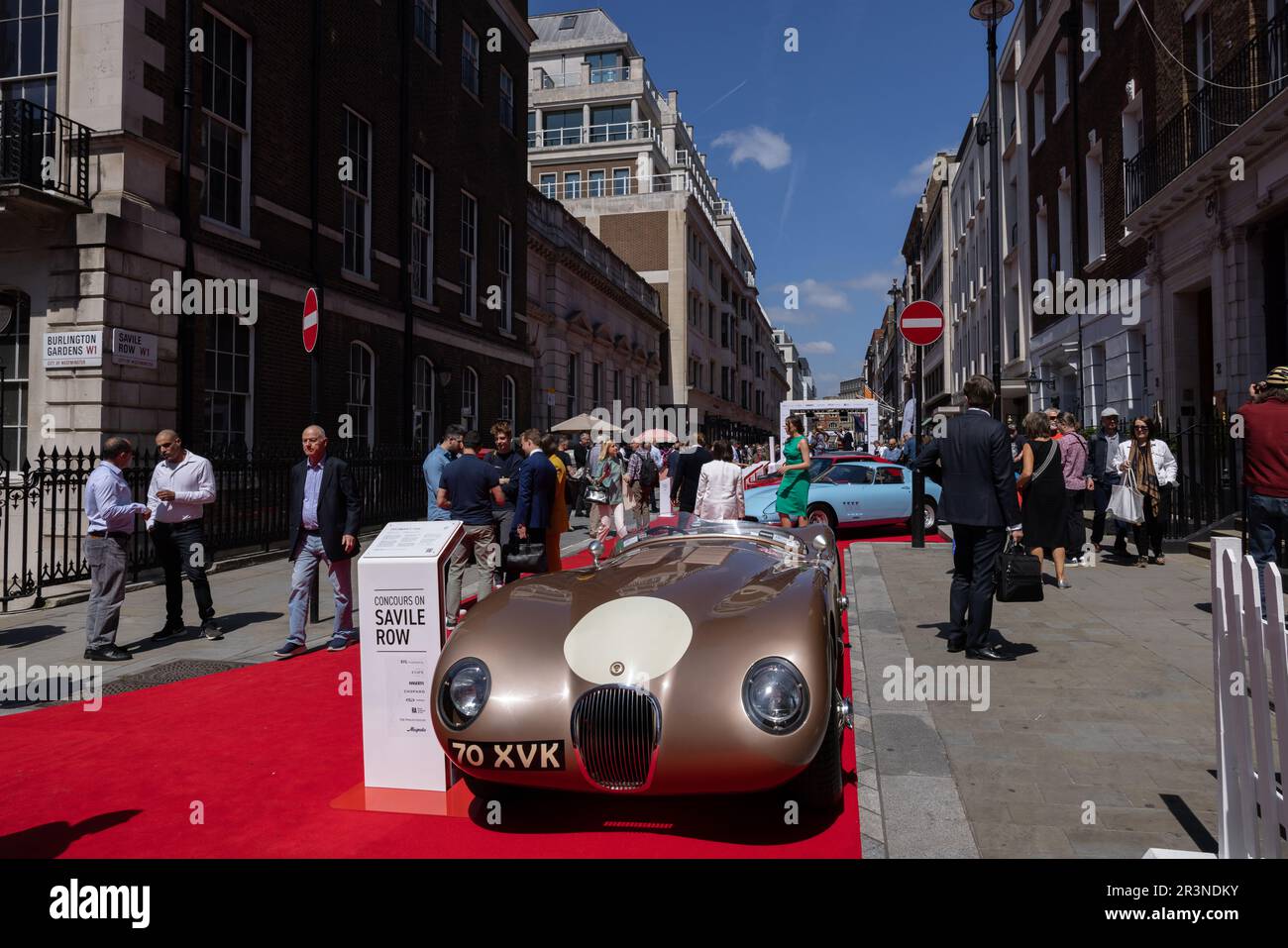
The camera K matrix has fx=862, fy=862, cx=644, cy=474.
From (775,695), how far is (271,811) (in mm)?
2433

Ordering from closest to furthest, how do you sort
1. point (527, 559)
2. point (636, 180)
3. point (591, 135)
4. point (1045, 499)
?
point (527, 559), point (1045, 499), point (636, 180), point (591, 135)

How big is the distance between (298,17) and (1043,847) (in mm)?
16380

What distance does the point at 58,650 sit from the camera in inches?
294

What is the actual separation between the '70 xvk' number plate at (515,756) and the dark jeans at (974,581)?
12.4 feet

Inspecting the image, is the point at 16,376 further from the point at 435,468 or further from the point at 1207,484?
the point at 1207,484

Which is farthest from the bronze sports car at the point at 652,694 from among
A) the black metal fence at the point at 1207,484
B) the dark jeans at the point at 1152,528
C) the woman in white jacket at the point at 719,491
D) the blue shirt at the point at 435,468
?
the black metal fence at the point at 1207,484

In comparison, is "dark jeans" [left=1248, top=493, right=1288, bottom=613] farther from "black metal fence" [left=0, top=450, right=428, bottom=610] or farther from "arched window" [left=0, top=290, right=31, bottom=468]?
"arched window" [left=0, top=290, right=31, bottom=468]

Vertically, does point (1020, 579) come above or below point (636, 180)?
below

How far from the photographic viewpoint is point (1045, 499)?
9.29 metres

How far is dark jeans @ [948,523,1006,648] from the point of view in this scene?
615cm

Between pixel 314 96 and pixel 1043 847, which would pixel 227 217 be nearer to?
pixel 314 96

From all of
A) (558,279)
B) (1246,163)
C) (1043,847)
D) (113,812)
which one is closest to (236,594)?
(113,812)

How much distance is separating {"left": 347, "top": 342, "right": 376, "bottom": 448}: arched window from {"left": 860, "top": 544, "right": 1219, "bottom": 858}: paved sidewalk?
11946mm

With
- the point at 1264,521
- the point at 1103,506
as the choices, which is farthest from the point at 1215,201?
the point at 1264,521
